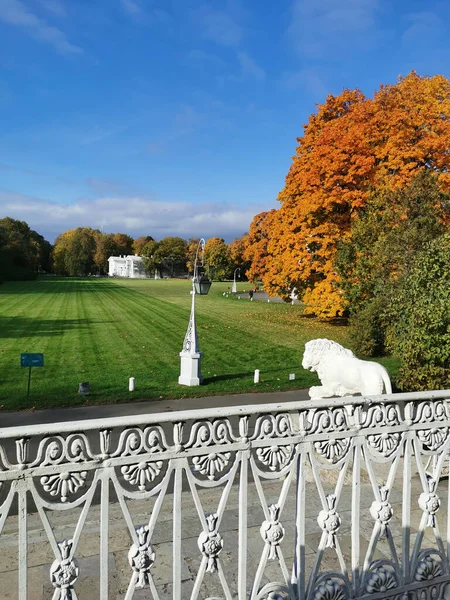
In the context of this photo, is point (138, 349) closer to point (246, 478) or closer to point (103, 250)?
point (246, 478)

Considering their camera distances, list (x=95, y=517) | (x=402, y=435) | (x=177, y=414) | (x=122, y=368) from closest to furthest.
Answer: (x=177, y=414) → (x=402, y=435) → (x=95, y=517) → (x=122, y=368)

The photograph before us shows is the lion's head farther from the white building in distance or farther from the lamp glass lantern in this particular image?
the white building in distance

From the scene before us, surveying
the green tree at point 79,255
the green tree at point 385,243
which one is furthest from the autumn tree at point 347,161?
the green tree at point 79,255

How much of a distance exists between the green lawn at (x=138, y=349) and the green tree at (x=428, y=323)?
481 centimetres

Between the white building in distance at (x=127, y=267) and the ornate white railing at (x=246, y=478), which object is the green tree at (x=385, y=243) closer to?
the ornate white railing at (x=246, y=478)

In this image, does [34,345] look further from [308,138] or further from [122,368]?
[308,138]

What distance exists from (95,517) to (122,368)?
11.2 metres

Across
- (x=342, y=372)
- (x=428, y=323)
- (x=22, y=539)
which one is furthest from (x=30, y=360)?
(x=428, y=323)

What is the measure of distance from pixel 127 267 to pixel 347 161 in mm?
112116

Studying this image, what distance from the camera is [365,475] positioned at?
22.1ft

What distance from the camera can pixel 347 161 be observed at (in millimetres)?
22406

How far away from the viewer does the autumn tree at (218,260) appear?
270 feet

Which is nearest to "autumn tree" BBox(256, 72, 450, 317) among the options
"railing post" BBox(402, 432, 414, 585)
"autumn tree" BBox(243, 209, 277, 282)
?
"autumn tree" BBox(243, 209, 277, 282)

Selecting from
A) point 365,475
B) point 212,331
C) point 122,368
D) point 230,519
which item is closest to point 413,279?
point 365,475
